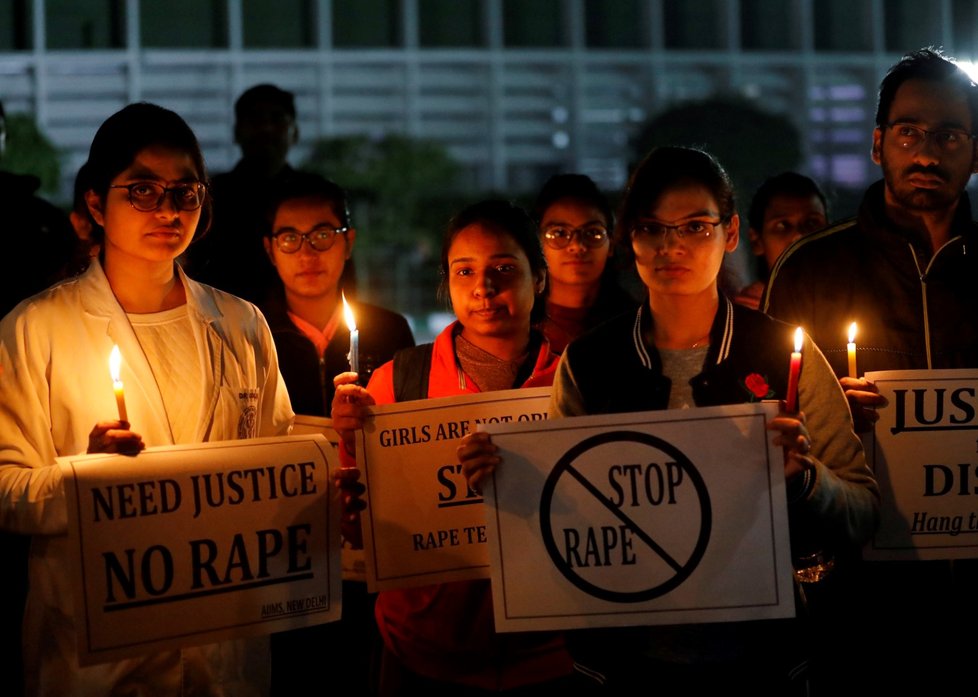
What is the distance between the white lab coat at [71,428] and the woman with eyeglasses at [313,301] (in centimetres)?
138

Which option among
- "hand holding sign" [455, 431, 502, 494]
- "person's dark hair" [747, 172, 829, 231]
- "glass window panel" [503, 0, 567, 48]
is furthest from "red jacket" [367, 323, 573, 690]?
"glass window panel" [503, 0, 567, 48]

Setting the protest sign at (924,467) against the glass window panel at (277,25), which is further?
the glass window panel at (277,25)

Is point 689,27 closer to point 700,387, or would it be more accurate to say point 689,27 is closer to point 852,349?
point 852,349

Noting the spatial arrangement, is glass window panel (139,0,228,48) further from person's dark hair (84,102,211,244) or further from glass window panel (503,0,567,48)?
person's dark hair (84,102,211,244)

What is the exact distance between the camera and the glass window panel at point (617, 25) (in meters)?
31.5

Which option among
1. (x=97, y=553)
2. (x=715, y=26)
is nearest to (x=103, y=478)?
(x=97, y=553)

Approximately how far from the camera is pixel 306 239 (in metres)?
4.91

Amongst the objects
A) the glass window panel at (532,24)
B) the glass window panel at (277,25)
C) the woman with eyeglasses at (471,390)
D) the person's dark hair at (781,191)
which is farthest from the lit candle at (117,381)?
the glass window panel at (532,24)

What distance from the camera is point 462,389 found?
3904 millimetres

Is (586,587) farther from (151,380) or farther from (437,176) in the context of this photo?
(437,176)

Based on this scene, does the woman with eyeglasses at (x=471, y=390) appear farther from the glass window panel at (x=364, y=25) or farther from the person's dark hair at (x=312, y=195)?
the glass window panel at (x=364, y=25)

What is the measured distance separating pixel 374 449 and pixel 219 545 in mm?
642

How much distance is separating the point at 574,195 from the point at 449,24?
28.2m

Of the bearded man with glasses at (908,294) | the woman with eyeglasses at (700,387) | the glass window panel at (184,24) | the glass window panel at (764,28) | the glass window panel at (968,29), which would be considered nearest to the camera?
the woman with eyeglasses at (700,387)
